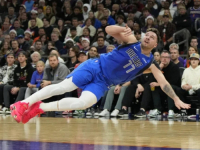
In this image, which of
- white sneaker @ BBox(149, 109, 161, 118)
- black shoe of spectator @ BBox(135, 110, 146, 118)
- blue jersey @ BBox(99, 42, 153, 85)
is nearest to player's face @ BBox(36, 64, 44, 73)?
black shoe of spectator @ BBox(135, 110, 146, 118)

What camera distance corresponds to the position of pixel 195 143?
5.07 metres

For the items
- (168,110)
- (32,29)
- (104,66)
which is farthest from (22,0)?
(104,66)

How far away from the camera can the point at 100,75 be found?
570cm

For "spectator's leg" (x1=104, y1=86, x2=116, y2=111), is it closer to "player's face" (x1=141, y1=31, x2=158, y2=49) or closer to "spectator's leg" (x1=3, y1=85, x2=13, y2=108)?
"spectator's leg" (x1=3, y1=85, x2=13, y2=108)

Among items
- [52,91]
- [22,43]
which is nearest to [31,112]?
[52,91]

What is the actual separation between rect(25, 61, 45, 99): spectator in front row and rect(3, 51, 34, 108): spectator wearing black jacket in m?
0.29

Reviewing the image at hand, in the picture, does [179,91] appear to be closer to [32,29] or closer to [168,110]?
[168,110]

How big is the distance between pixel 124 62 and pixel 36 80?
5604 millimetres

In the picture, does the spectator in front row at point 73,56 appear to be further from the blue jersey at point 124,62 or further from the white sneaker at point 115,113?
the blue jersey at point 124,62

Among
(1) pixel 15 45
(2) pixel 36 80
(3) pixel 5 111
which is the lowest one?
(3) pixel 5 111

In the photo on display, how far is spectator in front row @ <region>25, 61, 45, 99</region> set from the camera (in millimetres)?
10875

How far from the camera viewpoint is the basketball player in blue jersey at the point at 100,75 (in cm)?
554

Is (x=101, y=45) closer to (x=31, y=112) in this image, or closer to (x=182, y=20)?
(x=182, y=20)

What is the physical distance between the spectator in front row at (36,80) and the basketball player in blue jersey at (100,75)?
17.2 ft
